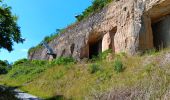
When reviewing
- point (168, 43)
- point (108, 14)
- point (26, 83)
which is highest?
point (108, 14)

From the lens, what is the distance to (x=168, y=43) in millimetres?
20500

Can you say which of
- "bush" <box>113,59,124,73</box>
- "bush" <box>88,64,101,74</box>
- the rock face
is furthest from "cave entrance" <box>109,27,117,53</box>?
"bush" <box>113,59,124,73</box>

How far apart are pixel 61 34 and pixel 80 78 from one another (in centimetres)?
1480

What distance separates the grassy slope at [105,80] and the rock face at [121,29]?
5.56ft

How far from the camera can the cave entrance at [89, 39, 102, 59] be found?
28366 millimetres

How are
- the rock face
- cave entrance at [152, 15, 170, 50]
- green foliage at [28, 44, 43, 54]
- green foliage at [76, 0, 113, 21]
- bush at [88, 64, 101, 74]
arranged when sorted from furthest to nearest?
green foliage at [28, 44, 43, 54] → green foliage at [76, 0, 113, 21] → the rock face → cave entrance at [152, 15, 170, 50] → bush at [88, 64, 101, 74]

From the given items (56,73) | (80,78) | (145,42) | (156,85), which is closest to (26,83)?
(56,73)

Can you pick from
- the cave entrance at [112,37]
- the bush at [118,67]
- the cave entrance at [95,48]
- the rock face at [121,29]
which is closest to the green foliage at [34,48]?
the rock face at [121,29]

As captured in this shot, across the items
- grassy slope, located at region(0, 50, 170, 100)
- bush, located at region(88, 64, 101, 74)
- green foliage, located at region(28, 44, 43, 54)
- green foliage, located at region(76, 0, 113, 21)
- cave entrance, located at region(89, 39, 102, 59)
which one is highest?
green foliage, located at region(76, 0, 113, 21)

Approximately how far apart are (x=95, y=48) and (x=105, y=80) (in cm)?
1222

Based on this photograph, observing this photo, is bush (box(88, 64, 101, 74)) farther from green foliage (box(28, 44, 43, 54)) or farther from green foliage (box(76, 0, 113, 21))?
green foliage (box(28, 44, 43, 54))

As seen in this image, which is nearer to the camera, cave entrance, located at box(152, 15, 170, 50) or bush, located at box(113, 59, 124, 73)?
bush, located at box(113, 59, 124, 73)

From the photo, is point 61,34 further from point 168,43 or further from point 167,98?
point 167,98

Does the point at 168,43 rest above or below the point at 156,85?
above
